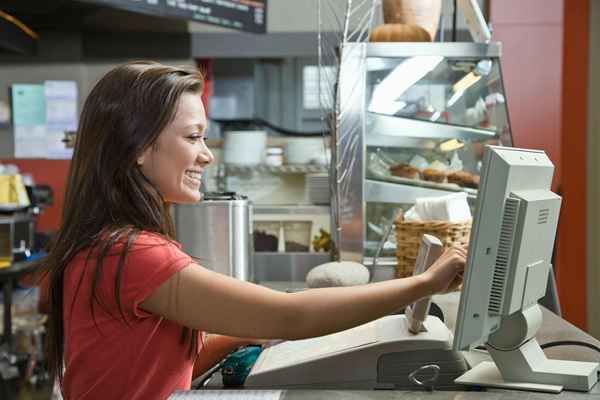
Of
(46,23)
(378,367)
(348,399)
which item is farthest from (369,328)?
(46,23)

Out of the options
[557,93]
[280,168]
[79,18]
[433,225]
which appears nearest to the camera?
[433,225]

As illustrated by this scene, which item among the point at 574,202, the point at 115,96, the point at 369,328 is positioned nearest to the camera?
the point at 115,96

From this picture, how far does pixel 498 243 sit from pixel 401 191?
1.45m

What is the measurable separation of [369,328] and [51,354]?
1.78 ft

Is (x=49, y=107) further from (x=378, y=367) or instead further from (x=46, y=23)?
(x=378, y=367)

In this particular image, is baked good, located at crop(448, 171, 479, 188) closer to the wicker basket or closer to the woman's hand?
the wicker basket

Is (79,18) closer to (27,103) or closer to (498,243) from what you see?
(27,103)

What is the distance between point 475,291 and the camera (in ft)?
3.84

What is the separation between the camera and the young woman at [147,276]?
3.90 ft

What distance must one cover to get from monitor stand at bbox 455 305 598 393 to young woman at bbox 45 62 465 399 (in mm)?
171

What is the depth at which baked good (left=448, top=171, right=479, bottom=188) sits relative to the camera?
2611 mm

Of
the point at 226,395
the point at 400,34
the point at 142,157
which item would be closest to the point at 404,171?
the point at 400,34

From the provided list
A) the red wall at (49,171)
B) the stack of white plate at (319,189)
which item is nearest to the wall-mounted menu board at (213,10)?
the stack of white plate at (319,189)

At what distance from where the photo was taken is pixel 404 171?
2613 millimetres
